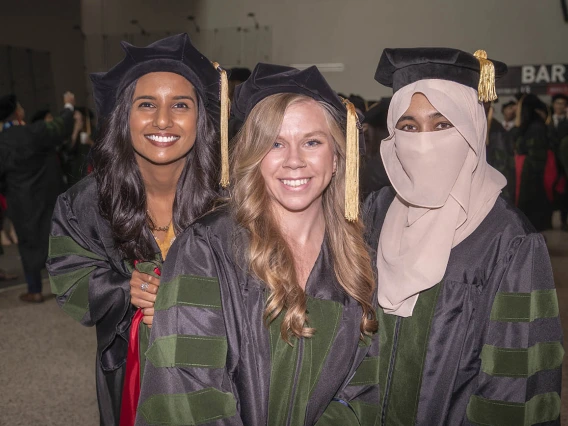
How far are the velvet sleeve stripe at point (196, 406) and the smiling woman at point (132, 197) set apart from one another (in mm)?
527

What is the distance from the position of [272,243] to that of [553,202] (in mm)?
9200

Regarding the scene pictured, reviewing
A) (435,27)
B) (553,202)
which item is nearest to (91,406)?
(553,202)

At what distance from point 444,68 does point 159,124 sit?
1.03 m

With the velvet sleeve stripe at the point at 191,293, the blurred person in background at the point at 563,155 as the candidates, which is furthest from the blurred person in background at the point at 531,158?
the velvet sleeve stripe at the point at 191,293

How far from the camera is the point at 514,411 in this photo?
6.46ft

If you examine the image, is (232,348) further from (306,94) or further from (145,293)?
(306,94)

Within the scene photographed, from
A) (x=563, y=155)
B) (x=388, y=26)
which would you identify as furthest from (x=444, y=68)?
(x=388, y=26)

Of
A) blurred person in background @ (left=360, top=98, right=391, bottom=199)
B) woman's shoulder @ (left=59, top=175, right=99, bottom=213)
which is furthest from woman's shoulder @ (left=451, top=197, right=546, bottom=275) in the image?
blurred person in background @ (left=360, top=98, right=391, bottom=199)

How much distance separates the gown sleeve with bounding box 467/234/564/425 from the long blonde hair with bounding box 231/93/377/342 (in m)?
0.39

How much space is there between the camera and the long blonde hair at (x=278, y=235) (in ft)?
6.43

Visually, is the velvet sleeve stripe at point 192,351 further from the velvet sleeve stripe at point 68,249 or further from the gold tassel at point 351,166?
the velvet sleeve stripe at point 68,249

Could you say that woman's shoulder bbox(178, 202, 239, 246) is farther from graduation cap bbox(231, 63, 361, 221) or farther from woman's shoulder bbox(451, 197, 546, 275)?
woman's shoulder bbox(451, 197, 546, 275)

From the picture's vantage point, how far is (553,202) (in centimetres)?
1015

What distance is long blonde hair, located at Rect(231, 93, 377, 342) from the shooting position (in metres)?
1.96
